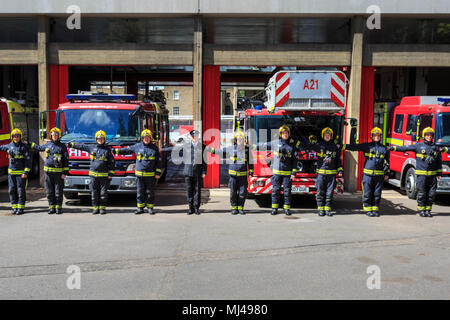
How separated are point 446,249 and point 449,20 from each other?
868 cm

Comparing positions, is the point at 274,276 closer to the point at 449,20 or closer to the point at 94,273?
the point at 94,273

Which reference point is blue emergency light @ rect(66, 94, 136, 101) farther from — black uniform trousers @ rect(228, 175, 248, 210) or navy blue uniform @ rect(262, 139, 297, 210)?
navy blue uniform @ rect(262, 139, 297, 210)

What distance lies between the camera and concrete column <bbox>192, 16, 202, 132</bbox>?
12.4 meters

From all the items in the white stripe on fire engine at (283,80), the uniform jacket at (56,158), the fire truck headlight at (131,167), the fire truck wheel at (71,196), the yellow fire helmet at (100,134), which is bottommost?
the fire truck wheel at (71,196)

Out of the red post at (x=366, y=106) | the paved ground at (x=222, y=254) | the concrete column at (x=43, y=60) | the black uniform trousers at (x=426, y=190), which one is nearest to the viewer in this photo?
the paved ground at (x=222, y=254)

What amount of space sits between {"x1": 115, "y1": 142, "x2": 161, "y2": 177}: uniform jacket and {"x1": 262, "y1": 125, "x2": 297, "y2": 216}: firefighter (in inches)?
101

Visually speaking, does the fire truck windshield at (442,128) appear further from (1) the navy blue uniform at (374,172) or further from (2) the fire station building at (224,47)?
(2) the fire station building at (224,47)

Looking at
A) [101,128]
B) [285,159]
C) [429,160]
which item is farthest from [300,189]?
[101,128]

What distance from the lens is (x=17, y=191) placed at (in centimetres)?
937

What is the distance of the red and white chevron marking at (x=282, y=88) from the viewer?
9.44 metres

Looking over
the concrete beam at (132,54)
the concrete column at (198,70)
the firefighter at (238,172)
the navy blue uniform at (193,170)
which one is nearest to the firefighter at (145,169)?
the navy blue uniform at (193,170)

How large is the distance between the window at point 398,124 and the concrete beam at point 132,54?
6.15m
